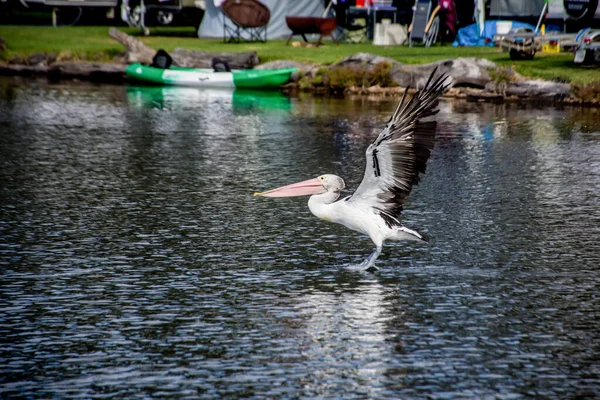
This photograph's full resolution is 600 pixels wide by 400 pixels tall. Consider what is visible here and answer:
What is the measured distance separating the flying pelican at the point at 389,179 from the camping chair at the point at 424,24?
2229cm

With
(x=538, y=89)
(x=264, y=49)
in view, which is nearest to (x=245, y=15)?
(x=264, y=49)

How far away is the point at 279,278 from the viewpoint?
30.1 feet

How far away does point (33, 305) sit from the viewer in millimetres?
8320

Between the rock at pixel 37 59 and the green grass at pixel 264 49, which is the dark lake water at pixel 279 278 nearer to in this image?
the green grass at pixel 264 49

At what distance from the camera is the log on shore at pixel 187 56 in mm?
28062

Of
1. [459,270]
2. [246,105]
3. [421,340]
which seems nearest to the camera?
[421,340]

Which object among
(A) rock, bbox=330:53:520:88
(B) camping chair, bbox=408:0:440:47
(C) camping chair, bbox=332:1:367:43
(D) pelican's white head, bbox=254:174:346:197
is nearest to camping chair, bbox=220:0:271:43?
(C) camping chair, bbox=332:1:367:43

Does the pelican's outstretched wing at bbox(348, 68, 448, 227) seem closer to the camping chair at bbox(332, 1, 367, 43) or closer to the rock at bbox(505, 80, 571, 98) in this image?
Result: the rock at bbox(505, 80, 571, 98)

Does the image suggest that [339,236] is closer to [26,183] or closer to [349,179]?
[349,179]

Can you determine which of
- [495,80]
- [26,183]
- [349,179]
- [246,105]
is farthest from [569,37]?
[26,183]

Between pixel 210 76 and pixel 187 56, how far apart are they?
1.89m

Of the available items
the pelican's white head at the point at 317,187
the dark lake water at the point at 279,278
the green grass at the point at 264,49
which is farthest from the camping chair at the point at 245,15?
the pelican's white head at the point at 317,187

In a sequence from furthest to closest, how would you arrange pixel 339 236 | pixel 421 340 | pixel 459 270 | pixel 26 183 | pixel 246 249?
pixel 26 183
pixel 339 236
pixel 246 249
pixel 459 270
pixel 421 340

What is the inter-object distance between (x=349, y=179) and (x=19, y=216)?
4.95 m
